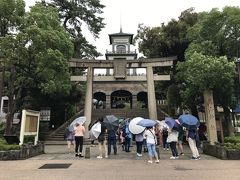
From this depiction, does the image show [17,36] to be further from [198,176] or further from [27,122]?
[198,176]

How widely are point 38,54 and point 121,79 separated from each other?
25.7ft

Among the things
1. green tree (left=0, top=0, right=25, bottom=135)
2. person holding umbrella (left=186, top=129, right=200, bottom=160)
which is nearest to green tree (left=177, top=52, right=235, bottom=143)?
person holding umbrella (left=186, top=129, right=200, bottom=160)

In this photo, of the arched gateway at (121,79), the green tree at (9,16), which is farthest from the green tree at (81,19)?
the green tree at (9,16)

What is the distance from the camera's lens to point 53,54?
20172mm

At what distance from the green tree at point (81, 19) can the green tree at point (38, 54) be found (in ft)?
36.8

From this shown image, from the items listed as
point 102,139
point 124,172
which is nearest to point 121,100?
point 102,139

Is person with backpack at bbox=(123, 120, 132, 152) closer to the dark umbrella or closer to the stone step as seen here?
the dark umbrella

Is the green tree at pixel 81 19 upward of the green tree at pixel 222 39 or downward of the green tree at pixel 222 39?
upward

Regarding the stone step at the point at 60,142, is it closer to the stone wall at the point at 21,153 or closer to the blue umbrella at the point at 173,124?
the stone wall at the point at 21,153

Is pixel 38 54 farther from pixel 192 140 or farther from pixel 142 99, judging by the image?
pixel 142 99

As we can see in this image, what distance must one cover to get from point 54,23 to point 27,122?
9809 mm

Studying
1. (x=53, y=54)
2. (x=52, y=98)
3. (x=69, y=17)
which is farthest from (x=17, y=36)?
(x=69, y=17)

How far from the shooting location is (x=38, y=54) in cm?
2033

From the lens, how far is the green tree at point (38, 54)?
65.6 feet
